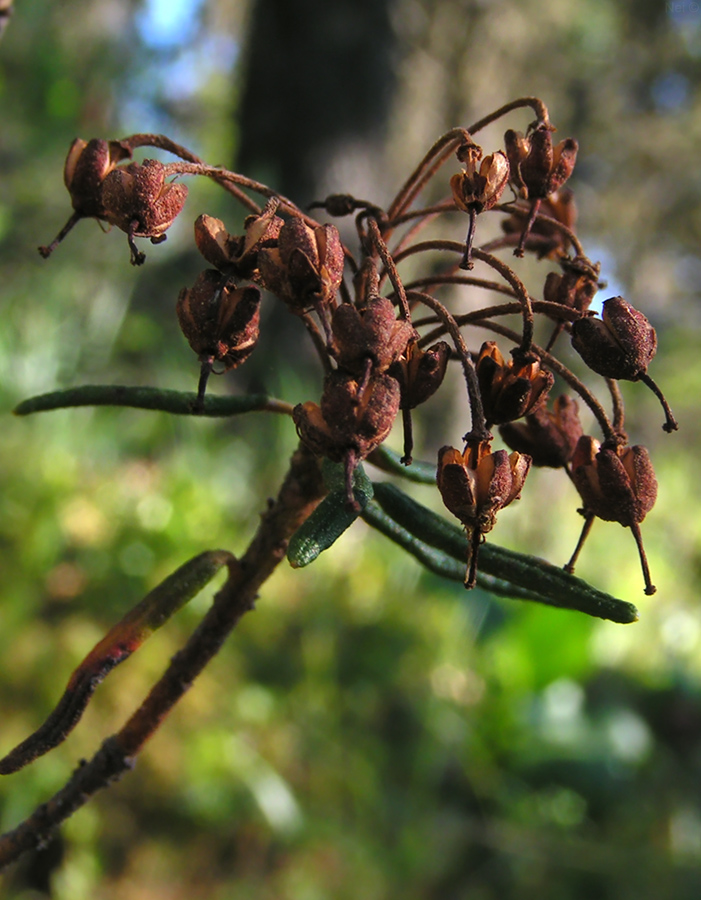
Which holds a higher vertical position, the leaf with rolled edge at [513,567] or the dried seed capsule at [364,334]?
the leaf with rolled edge at [513,567]

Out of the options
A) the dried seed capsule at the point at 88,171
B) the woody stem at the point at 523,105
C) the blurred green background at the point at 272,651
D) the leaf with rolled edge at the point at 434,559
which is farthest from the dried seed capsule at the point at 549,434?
the blurred green background at the point at 272,651

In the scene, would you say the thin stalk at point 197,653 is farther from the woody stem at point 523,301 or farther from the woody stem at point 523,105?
the woody stem at point 523,105

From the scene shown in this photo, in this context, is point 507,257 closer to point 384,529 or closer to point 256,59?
point 256,59

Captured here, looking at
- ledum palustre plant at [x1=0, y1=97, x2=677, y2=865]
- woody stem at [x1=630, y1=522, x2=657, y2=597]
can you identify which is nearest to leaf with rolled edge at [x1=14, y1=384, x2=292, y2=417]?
ledum palustre plant at [x1=0, y1=97, x2=677, y2=865]

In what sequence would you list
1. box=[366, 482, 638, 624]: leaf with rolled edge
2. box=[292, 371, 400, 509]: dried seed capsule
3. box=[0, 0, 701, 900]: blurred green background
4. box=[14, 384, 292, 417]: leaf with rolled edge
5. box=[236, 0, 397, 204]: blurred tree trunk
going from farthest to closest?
1. box=[236, 0, 397, 204]: blurred tree trunk
2. box=[0, 0, 701, 900]: blurred green background
3. box=[14, 384, 292, 417]: leaf with rolled edge
4. box=[366, 482, 638, 624]: leaf with rolled edge
5. box=[292, 371, 400, 509]: dried seed capsule

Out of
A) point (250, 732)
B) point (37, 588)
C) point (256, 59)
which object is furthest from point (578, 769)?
point (256, 59)

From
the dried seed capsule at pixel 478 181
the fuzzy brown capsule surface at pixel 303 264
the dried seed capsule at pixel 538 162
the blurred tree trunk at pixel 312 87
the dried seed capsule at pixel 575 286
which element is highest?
the blurred tree trunk at pixel 312 87

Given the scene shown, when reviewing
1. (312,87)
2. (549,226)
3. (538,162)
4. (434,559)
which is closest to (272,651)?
(434,559)

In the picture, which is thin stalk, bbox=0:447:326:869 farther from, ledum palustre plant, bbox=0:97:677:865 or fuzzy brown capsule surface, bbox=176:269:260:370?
fuzzy brown capsule surface, bbox=176:269:260:370
